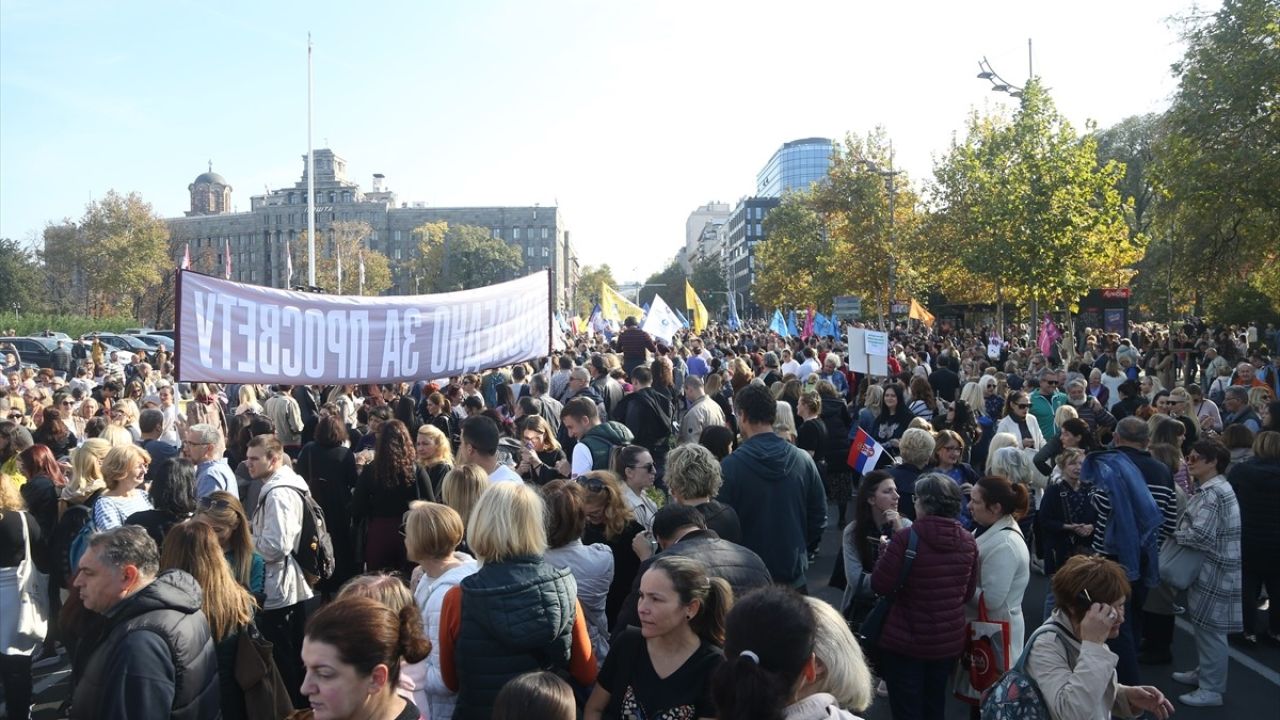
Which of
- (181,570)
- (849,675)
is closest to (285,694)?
(181,570)

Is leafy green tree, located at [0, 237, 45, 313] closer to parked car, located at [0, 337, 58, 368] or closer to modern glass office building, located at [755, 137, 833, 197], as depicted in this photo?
parked car, located at [0, 337, 58, 368]

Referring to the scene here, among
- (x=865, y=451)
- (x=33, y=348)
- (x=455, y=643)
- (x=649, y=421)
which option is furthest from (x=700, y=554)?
(x=33, y=348)

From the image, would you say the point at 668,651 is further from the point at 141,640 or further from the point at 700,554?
the point at 141,640

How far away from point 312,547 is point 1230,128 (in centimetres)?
1790

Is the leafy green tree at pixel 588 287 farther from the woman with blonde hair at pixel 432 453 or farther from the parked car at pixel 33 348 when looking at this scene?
the woman with blonde hair at pixel 432 453

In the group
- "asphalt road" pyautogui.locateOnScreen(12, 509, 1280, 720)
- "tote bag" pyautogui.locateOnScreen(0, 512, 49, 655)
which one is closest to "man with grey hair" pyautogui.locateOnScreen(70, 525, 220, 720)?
"tote bag" pyautogui.locateOnScreen(0, 512, 49, 655)

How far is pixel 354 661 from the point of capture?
2.80 m

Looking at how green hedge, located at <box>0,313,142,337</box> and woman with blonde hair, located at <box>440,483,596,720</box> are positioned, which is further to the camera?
green hedge, located at <box>0,313,142,337</box>

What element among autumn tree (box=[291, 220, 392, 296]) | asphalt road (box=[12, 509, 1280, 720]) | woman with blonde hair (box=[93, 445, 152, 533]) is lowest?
A: asphalt road (box=[12, 509, 1280, 720])

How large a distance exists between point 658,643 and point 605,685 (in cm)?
26

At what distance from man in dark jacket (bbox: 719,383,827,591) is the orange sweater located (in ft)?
6.19

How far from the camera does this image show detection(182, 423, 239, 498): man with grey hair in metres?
6.50

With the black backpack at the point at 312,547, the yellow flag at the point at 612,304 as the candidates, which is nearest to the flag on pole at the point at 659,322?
the yellow flag at the point at 612,304

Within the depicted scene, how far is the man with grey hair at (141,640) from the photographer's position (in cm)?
332
